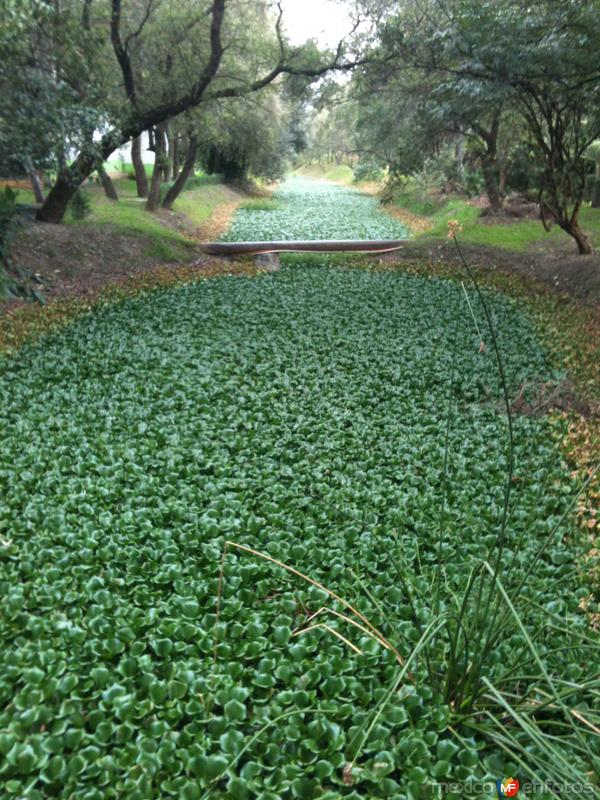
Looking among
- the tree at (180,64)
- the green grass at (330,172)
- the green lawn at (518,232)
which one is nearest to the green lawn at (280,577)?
the tree at (180,64)

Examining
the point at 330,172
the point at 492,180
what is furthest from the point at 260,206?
the point at 330,172

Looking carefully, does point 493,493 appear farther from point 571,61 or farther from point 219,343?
point 571,61

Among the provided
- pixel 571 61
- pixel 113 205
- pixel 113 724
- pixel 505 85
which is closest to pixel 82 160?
pixel 113 205

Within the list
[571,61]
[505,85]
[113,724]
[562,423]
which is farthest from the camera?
[505,85]

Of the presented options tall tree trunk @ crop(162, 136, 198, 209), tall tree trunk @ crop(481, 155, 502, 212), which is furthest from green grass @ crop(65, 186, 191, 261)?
tall tree trunk @ crop(481, 155, 502, 212)

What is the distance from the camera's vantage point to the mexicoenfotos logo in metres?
1.92

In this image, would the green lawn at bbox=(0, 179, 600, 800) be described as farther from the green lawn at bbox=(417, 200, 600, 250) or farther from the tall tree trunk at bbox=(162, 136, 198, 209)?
the tall tree trunk at bbox=(162, 136, 198, 209)

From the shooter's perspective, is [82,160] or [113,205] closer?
[82,160]

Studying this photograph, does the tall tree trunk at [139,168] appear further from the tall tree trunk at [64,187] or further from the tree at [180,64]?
the tall tree trunk at [64,187]

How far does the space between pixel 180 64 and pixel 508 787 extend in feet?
39.1

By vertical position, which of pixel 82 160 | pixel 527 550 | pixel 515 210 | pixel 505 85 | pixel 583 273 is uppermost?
pixel 505 85

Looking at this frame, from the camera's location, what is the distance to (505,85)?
7770 millimetres

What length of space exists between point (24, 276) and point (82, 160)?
8.86ft

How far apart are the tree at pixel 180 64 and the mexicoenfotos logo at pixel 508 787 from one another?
9674mm
